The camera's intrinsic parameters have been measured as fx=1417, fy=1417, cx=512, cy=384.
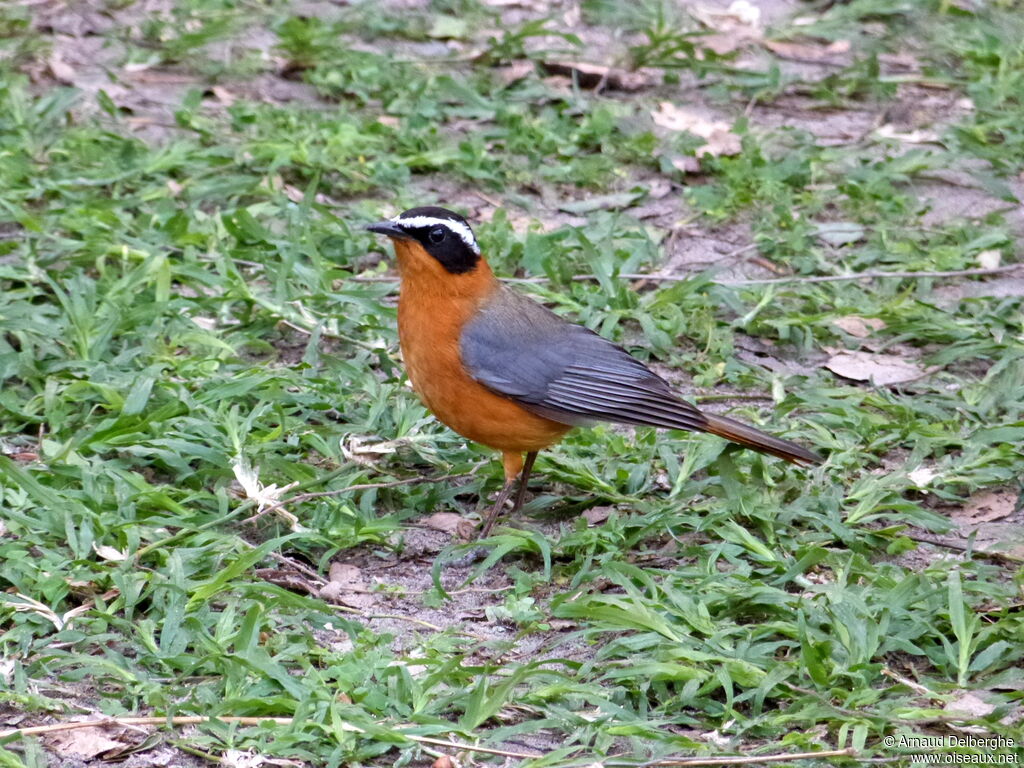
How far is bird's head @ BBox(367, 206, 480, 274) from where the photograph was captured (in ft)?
19.4

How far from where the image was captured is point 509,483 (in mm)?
6004

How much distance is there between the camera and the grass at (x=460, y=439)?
463 centimetres

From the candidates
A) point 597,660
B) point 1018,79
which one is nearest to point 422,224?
point 597,660

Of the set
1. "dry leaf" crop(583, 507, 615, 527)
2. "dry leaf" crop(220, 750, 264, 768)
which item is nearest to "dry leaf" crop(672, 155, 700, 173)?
"dry leaf" crop(583, 507, 615, 527)

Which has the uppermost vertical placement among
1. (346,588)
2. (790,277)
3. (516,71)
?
(516,71)

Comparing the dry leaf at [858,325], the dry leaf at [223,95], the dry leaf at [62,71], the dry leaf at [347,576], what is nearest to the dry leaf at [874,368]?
the dry leaf at [858,325]

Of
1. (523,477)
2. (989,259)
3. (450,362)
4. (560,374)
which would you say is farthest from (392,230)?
(989,259)

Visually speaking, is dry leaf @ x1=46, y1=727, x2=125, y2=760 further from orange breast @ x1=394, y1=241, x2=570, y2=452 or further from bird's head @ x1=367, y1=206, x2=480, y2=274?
bird's head @ x1=367, y1=206, x2=480, y2=274

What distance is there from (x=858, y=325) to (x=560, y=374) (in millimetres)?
2168

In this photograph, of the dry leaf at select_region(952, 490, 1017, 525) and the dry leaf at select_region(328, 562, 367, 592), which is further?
the dry leaf at select_region(952, 490, 1017, 525)

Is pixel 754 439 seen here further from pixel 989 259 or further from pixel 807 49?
pixel 807 49

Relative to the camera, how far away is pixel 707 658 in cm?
475

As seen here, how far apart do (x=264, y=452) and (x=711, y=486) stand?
1912mm

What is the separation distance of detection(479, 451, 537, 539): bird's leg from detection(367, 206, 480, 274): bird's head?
2.73 ft
